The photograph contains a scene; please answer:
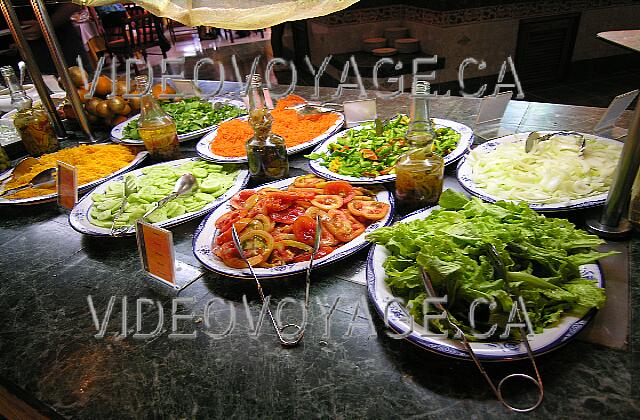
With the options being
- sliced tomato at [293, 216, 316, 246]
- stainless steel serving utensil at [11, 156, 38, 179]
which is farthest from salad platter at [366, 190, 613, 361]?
stainless steel serving utensil at [11, 156, 38, 179]

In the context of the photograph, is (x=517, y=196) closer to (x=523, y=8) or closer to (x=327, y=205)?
(x=327, y=205)

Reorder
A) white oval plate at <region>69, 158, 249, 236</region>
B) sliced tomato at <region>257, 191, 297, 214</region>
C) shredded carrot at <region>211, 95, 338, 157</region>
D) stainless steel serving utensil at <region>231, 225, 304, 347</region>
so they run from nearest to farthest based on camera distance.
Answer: stainless steel serving utensil at <region>231, 225, 304, 347</region>
sliced tomato at <region>257, 191, 297, 214</region>
white oval plate at <region>69, 158, 249, 236</region>
shredded carrot at <region>211, 95, 338, 157</region>

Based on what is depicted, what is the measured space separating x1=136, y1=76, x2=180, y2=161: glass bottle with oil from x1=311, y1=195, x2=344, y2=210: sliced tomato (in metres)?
1.00

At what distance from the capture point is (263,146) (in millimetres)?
1773

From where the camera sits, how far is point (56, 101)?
3.16 metres

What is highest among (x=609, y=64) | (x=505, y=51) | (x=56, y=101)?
(x=56, y=101)

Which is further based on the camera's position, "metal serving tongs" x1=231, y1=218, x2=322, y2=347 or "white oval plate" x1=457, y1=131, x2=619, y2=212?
"white oval plate" x1=457, y1=131, x2=619, y2=212

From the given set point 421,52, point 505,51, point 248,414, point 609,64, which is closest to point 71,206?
point 248,414

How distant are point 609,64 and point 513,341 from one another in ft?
23.1

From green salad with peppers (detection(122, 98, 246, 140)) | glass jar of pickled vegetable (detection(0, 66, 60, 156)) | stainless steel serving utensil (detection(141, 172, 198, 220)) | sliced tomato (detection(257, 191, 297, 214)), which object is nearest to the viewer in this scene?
sliced tomato (detection(257, 191, 297, 214))

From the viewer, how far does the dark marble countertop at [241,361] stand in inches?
35.1

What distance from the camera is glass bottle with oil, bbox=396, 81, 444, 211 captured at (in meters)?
1.42

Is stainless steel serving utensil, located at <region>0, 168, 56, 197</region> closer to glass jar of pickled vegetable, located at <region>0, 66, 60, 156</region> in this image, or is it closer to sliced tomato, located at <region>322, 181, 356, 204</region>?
glass jar of pickled vegetable, located at <region>0, 66, 60, 156</region>

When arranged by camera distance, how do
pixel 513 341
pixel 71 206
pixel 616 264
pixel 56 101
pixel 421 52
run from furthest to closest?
pixel 421 52 < pixel 56 101 < pixel 71 206 < pixel 616 264 < pixel 513 341
